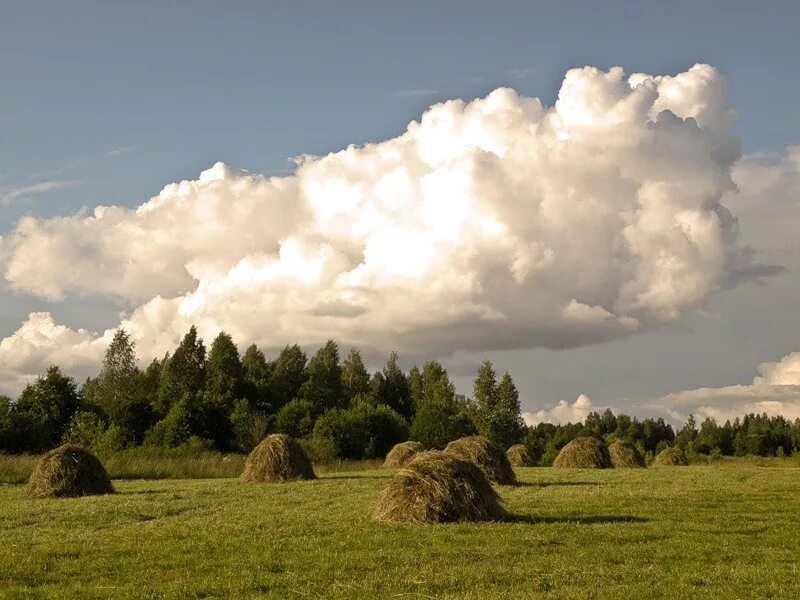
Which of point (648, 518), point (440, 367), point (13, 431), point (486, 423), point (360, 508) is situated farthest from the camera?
point (440, 367)

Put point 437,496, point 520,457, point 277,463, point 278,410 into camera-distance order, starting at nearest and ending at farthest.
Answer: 1. point 437,496
2. point 277,463
3. point 520,457
4. point 278,410

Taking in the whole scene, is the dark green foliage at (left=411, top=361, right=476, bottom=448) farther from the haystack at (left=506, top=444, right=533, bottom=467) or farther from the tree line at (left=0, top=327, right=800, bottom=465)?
the haystack at (left=506, top=444, right=533, bottom=467)

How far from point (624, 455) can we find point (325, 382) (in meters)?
77.3

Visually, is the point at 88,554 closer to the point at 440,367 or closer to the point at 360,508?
the point at 360,508

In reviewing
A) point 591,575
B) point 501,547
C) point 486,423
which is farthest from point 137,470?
point 486,423

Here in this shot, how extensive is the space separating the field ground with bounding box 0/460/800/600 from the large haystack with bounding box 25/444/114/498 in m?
3.42

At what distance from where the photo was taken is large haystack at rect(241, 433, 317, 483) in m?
33.9

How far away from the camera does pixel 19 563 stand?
14.3m

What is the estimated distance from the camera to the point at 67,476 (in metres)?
28.8

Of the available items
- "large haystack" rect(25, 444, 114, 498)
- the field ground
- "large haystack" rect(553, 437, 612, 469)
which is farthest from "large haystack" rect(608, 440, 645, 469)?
"large haystack" rect(25, 444, 114, 498)

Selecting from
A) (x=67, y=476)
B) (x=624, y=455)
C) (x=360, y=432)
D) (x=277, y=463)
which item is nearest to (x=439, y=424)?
(x=360, y=432)

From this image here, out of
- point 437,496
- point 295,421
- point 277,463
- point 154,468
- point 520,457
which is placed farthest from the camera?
point 295,421

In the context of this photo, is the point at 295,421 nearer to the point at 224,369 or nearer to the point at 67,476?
the point at 224,369

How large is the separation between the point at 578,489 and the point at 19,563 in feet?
63.0
